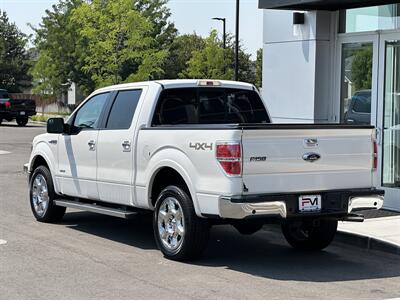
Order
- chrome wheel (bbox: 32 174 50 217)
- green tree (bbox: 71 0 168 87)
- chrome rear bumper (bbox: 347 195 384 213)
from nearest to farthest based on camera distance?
chrome rear bumper (bbox: 347 195 384 213) → chrome wheel (bbox: 32 174 50 217) → green tree (bbox: 71 0 168 87)

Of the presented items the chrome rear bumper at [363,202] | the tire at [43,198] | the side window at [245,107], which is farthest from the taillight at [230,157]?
the tire at [43,198]

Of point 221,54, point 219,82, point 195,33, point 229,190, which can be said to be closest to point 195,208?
point 229,190

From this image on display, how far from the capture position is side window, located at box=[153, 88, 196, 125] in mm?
8328

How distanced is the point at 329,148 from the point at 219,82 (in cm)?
205

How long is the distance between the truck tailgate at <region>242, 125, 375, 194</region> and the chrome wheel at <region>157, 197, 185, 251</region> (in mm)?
1007

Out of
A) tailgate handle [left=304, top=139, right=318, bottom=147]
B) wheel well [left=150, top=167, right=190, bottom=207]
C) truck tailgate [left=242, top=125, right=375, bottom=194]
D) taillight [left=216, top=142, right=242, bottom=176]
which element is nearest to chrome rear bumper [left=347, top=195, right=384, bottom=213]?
truck tailgate [left=242, top=125, right=375, bottom=194]

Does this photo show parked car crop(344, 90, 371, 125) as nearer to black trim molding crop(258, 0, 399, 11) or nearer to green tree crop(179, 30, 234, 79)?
black trim molding crop(258, 0, 399, 11)

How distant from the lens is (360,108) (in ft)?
38.8

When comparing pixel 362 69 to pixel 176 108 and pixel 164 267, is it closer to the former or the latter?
pixel 176 108

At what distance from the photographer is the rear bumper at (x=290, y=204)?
6.79 meters

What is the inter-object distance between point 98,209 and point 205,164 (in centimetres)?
220

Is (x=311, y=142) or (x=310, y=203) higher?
(x=311, y=142)

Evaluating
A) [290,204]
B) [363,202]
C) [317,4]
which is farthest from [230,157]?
[317,4]

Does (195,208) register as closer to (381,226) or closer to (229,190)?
(229,190)
